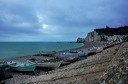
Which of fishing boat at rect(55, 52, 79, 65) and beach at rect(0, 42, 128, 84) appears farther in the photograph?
fishing boat at rect(55, 52, 79, 65)

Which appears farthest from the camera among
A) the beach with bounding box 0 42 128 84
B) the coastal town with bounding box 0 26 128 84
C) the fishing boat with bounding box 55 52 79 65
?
the fishing boat with bounding box 55 52 79 65

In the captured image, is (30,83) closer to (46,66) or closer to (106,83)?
(46,66)

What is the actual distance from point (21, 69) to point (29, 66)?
1.46m

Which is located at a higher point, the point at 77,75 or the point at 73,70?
the point at 77,75

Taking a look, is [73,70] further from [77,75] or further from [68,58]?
[68,58]

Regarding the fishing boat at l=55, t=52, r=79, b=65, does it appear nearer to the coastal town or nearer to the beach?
the coastal town

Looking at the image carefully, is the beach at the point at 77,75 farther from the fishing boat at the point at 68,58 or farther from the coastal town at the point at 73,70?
the fishing boat at the point at 68,58

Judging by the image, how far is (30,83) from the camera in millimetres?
10070

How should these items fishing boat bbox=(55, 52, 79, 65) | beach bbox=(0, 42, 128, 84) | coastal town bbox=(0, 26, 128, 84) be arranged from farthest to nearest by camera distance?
1. fishing boat bbox=(55, 52, 79, 65)
2. beach bbox=(0, 42, 128, 84)
3. coastal town bbox=(0, 26, 128, 84)

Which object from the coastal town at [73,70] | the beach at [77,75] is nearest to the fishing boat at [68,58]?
the coastal town at [73,70]

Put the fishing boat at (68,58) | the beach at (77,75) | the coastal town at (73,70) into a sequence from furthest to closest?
the fishing boat at (68,58) → the beach at (77,75) → the coastal town at (73,70)

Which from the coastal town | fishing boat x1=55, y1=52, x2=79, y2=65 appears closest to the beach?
the coastal town

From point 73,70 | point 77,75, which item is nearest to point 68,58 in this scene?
point 73,70

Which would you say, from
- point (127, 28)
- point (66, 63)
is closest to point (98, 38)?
point (127, 28)
